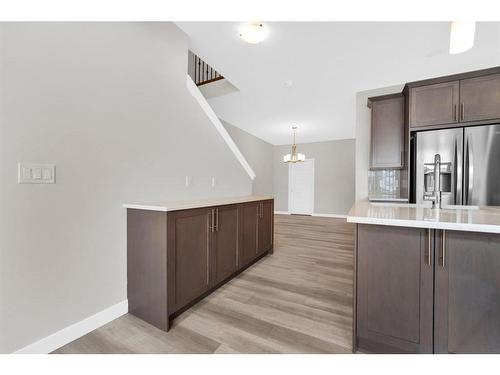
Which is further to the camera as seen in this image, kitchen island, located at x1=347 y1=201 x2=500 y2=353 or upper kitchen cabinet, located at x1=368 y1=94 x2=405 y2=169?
upper kitchen cabinet, located at x1=368 y1=94 x2=405 y2=169

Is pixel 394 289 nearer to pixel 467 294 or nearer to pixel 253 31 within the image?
pixel 467 294

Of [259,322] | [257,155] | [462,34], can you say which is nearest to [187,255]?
[259,322]

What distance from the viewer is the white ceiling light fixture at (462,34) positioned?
1.09 meters

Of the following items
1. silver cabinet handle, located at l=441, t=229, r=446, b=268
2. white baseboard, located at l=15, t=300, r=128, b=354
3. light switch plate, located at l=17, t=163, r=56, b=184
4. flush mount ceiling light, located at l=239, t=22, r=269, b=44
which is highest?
flush mount ceiling light, located at l=239, t=22, r=269, b=44

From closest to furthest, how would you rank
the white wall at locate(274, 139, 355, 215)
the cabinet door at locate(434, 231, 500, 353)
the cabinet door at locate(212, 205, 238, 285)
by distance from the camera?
1. the cabinet door at locate(434, 231, 500, 353)
2. the cabinet door at locate(212, 205, 238, 285)
3. the white wall at locate(274, 139, 355, 215)

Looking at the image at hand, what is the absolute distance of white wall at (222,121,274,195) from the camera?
5.89m

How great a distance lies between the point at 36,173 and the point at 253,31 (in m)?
2.17

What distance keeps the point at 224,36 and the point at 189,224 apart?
83.5 inches

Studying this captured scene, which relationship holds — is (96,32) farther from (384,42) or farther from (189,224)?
(384,42)

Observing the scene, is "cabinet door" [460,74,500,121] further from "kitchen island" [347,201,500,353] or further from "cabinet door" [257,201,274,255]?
"cabinet door" [257,201,274,255]

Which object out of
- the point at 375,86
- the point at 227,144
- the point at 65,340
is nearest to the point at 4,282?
the point at 65,340

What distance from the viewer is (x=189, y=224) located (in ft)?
5.78

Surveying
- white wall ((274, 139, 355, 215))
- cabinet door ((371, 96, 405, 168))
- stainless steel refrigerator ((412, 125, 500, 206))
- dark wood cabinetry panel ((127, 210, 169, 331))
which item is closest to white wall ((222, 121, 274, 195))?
white wall ((274, 139, 355, 215))

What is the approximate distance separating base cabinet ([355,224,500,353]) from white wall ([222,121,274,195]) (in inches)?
187
